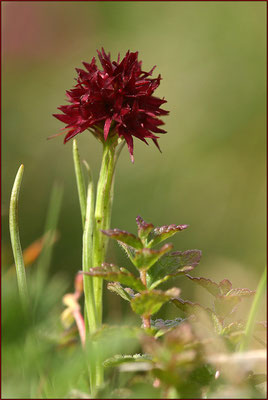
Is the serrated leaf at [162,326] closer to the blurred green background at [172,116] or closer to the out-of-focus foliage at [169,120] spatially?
the out-of-focus foliage at [169,120]

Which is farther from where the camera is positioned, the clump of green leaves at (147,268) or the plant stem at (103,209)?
the plant stem at (103,209)

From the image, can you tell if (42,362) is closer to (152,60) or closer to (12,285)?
(12,285)

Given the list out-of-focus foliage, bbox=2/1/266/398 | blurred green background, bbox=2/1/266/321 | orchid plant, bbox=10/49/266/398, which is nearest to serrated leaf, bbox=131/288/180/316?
orchid plant, bbox=10/49/266/398

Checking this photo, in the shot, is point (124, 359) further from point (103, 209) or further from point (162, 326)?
point (103, 209)

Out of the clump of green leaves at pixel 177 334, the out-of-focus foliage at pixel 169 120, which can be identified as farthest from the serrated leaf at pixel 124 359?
the out-of-focus foliage at pixel 169 120

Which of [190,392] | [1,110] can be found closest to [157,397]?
[190,392]

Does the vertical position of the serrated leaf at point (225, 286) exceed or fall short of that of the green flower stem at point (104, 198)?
it falls short

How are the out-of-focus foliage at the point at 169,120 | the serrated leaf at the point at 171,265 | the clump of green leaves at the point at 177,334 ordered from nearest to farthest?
the clump of green leaves at the point at 177,334 < the serrated leaf at the point at 171,265 < the out-of-focus foliage at the point at 169,120

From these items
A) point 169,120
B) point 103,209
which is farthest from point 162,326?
point 169,120
